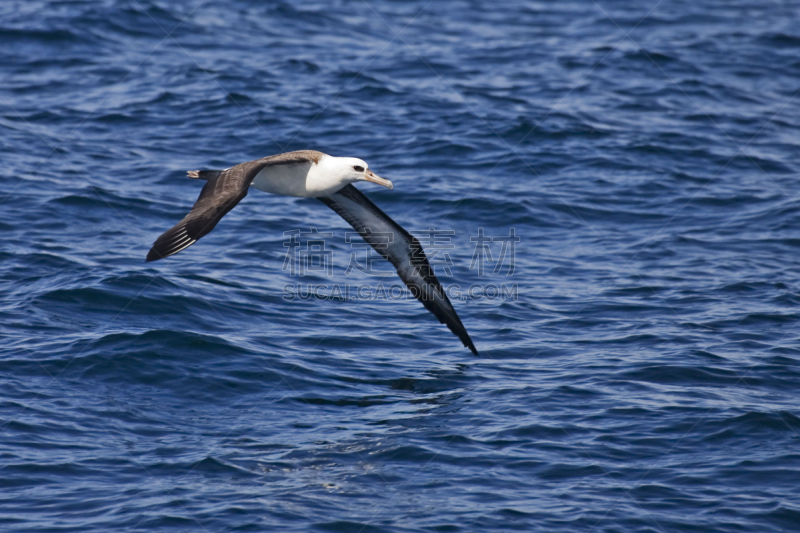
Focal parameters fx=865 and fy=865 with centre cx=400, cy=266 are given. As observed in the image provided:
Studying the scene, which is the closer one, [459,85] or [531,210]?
[531,210]

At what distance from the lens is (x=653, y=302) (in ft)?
42.9

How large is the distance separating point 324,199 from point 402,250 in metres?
1.32

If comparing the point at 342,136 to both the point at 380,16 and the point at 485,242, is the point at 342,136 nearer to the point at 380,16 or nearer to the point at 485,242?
the point at 485,242

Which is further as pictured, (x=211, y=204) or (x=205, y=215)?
(x=211, y=204)

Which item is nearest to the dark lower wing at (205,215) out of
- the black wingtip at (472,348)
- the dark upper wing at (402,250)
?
the dark upper wing at (402,250)

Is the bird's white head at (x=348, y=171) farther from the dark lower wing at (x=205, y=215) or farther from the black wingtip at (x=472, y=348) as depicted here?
the black wingtip at (x=472, y=348)

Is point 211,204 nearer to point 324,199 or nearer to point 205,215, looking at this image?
point 205,215

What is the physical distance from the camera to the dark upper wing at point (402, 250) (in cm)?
1180

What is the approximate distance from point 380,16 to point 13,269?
16.7 meters

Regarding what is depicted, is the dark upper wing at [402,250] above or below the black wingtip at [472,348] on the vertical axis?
above

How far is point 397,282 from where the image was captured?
13891 millimetres

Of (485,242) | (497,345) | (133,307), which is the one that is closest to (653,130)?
(485,242)

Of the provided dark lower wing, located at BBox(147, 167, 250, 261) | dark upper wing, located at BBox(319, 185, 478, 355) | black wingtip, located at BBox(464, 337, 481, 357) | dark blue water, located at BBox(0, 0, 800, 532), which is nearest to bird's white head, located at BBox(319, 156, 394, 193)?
dark upper wing, located at BBox(319, 185, 478, 355)

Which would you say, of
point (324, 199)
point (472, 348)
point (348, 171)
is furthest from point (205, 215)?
point (472, 348)
